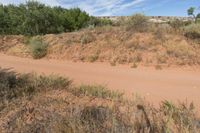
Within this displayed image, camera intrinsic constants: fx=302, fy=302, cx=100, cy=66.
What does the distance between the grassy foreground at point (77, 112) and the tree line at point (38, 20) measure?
47.6 feet

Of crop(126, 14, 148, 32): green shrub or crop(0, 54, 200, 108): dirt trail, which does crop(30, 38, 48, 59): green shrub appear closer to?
crop(0, 54, 200, 108): dirt trail

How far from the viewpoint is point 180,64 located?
12.3m

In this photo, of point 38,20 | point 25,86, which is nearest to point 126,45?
point 25,86

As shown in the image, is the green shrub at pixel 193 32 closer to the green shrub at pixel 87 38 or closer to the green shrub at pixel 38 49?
the green shrub at pixel 87 38

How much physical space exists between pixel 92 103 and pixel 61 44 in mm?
9324

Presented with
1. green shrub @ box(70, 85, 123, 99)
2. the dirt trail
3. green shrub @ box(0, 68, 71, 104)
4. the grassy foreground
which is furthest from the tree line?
green shrub @ box(70, 85, 123, 99)

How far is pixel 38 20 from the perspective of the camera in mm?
23594

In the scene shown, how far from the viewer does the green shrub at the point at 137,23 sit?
16.3 m

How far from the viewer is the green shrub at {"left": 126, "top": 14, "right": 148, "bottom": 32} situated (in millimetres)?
16344

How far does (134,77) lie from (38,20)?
14.4m

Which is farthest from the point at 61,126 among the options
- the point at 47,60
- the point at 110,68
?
the point at 47,60

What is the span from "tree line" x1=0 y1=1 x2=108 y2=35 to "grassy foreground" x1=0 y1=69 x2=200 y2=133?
14503 millimetres

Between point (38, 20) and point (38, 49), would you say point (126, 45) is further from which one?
point (38, 20)

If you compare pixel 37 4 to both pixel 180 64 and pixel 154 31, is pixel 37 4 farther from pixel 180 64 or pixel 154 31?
pixel 180 64
